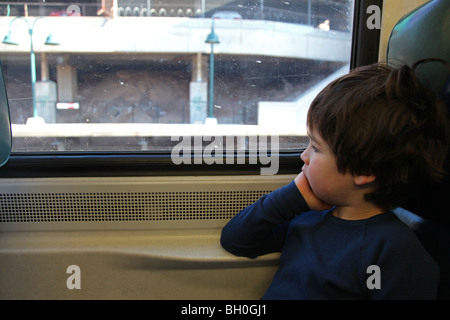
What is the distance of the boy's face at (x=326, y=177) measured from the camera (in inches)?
40.3

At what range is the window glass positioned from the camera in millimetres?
1546

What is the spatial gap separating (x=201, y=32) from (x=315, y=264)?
1.06 metres

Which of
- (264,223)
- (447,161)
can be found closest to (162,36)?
(264,223)

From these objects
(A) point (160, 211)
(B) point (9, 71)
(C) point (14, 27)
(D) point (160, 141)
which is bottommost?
(A) point (160, 211)

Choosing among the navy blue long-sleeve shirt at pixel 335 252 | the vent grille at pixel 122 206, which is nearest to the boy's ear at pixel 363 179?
the navy blue long-sleeve shirt at pixel 335 252

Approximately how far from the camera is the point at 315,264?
41.3 inches

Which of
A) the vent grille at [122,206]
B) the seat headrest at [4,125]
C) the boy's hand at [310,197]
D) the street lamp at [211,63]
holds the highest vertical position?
the street lamp at [211,63]

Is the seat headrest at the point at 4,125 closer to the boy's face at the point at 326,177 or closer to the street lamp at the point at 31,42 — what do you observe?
the street lamp at the point at 31,42

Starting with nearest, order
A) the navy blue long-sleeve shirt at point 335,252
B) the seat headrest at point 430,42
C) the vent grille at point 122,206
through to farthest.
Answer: the navy blue long-sleeve shirt at point 335,252, the seat headrest at point 430,42, the vent grille at point 122,206

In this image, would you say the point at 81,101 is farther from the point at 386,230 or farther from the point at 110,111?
the point at 386,230

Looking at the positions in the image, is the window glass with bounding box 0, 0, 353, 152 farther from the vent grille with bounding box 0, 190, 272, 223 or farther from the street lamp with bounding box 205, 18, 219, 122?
the vent grille with bounding box 0, 190, 272, 223

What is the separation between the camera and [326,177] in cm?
104

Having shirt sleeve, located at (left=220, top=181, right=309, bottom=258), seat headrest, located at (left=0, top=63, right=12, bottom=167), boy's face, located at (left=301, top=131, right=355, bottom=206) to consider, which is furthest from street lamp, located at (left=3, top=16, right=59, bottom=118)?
boy's face, located at (left=301, top=131, right=355, bottom=206)

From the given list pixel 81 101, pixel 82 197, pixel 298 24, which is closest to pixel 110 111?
pixel 81 101
